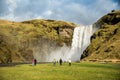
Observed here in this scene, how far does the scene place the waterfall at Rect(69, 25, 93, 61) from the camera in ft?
540

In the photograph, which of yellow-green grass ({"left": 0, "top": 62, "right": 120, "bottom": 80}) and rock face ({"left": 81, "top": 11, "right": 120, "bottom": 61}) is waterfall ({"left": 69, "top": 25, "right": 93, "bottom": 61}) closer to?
rock face ({"left": 81, "top": 11, "right": 120, "bottom": 61})

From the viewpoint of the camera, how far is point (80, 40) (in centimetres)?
16775

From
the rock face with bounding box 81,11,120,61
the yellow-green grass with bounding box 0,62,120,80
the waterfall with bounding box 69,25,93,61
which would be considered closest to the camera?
the yellow-green grass with bounding box 0,62,120,80

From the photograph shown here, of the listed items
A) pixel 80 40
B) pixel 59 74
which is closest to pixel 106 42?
pixel 80 40

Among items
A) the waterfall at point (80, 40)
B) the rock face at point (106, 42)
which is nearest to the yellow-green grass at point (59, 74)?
Result: the rock face at point (106, 42)

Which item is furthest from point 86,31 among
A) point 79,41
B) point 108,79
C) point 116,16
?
point 108,79

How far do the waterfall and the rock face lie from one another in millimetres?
8177

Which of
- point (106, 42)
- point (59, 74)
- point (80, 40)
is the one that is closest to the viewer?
point (59, 74)

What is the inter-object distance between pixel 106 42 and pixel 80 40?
1526 inches

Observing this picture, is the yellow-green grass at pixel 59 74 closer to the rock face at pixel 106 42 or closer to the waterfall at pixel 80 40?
the rock face at pixel 106 42

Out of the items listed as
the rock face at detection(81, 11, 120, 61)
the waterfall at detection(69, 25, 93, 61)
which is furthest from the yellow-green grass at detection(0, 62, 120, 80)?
the waterfall at detection(69, 25, 93, 61)

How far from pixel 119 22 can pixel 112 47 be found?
2763cm

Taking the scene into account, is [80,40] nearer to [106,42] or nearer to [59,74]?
[106,42]

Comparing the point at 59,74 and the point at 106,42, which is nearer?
the point at 59,74
